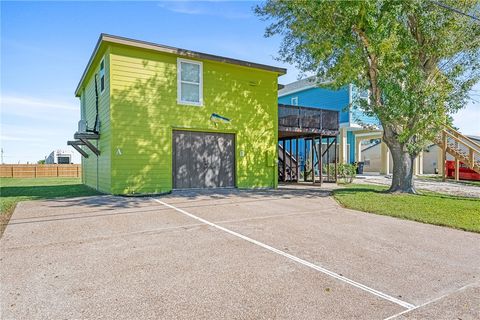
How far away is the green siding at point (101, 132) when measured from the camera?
10.4 meters

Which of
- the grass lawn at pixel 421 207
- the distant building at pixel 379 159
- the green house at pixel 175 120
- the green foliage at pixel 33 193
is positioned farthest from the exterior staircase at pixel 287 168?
the distant building at pixel 379 159

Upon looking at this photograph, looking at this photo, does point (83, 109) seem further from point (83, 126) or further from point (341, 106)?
point (341, 106)

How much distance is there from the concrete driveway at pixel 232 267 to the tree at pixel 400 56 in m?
4.65

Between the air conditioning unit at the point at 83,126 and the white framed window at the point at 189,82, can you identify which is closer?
the white framed window at the point at 189,82

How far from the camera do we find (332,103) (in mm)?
21156

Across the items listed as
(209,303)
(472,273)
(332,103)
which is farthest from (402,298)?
(332,103)

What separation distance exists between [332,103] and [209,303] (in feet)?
65.7

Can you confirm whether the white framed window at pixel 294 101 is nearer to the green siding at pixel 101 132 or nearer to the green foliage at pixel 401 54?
the green foliage at pixel 401 54

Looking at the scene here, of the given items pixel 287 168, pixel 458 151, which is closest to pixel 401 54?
pixel 287 168

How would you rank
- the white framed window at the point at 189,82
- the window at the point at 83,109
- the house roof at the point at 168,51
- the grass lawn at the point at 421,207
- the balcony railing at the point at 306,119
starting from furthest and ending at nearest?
the window at the point at 83,109 → the balcony railing at the point at 306,119 → the white framed window at the point at 189,82 → the house roof at the point at 168,51 → the grass lawn at the point at 421,207

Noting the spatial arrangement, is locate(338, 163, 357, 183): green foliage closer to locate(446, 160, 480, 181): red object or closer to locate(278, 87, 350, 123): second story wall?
locate(278, 87, 350, 123): second story wall

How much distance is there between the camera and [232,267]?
385 centimetres

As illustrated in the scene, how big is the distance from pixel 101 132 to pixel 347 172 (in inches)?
448

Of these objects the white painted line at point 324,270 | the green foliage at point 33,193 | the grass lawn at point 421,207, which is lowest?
the white painted line at point 324,270
